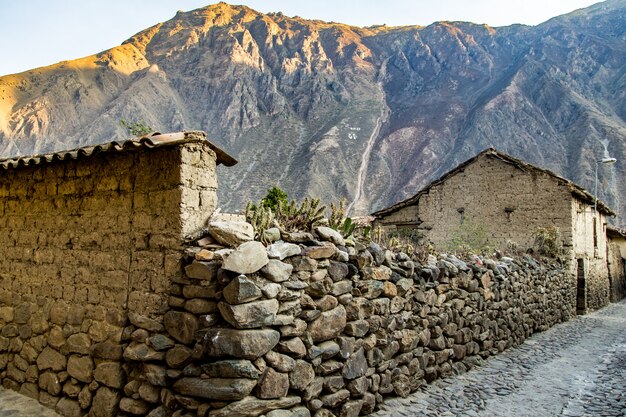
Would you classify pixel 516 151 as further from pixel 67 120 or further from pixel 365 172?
pixel 67 120

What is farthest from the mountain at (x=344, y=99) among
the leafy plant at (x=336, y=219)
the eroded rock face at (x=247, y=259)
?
the eroded rock face at (x=247, y=259)

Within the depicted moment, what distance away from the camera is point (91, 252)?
5762 mm

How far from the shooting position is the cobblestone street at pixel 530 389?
619 cm

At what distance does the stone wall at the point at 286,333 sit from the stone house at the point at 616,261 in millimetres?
21376

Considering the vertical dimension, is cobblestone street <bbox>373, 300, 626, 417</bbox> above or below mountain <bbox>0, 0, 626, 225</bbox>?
below

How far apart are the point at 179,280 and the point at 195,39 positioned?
7932 centimetres

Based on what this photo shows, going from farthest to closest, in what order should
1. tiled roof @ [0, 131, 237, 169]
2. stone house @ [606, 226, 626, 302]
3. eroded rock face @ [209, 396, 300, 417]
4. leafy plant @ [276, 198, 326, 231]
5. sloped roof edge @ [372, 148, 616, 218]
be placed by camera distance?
stone house @ [606, 226, 626, 302] → sloped roof edge @ [372, 148, 616, 218] → leafy plant @ [276, 198, 326, 231] → tiled roof @ [0, 131, 237, 169] → eroded rock face @ [209, 396, 300, 417]

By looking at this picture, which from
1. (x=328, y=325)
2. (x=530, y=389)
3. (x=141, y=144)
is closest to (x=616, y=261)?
(x=530, y=389)

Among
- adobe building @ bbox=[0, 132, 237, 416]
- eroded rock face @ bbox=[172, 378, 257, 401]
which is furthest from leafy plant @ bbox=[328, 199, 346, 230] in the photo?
eroded rock face @ bbox=[172, 378, 257, 401]

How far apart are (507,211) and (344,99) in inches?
2086

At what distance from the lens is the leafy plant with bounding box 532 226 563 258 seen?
14.9 m

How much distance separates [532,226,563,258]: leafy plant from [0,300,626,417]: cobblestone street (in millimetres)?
4157

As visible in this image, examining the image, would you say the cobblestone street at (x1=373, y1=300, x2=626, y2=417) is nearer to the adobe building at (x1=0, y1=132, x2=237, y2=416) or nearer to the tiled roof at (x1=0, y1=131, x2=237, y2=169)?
the adobe building at (x1=0, y1=132, x2=237, y2=416)

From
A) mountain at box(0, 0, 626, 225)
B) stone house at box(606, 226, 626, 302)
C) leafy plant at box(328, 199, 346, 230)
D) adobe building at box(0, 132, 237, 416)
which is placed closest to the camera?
adobe building at box(0, 132, 237, 416)
